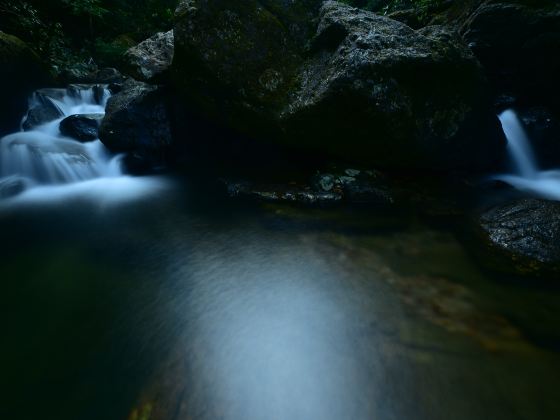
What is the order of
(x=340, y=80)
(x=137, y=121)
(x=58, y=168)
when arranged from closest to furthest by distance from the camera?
1. (x=340, y=80)
2. (x=58, y=168)
3. (x=137, y=121)

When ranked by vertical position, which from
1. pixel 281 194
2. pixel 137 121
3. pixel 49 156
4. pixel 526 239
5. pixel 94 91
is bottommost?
pixel 526 239

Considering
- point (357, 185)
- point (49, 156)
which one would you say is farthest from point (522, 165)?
point (49, 156)

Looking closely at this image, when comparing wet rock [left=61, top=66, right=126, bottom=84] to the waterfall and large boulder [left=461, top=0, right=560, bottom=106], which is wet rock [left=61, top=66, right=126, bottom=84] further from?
large boulder [left=461, top=0, right=560, bottom=106]

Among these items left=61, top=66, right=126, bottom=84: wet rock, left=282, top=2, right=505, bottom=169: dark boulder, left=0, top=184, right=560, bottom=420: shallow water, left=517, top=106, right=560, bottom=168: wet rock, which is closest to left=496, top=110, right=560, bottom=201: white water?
left=517, top=106, right=560, bottom=168: wet rock

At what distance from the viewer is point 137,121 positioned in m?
8.05

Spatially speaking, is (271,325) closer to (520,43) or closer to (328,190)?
(328,190)

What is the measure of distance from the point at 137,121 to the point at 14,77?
3.92 m

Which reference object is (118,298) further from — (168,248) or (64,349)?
(168,248)

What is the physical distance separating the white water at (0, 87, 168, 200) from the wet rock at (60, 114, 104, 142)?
171 mm

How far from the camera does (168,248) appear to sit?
5.03 meters

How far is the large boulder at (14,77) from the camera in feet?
26.8

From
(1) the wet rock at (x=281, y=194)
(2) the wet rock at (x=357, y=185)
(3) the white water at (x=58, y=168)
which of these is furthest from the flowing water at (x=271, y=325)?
A: (3) the white water at (x=58, y=168)

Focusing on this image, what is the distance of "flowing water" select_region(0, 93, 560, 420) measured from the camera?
2.53 meters

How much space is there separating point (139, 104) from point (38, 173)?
289cm
